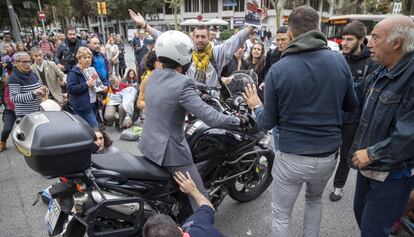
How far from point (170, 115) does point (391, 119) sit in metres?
1.48

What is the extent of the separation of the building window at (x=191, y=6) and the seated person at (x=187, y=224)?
177 feet

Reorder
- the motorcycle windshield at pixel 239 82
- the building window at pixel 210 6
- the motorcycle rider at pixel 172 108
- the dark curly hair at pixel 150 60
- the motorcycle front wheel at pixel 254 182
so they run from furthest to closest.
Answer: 1. the building window at pixel 210 6
2. the dark curly hair at pixel 150 60
3. the motorcycle front wheel at pixel 254 182
4. the motorcycle windshield at pixel 239 82
5. the motorcycle rider at pixel 172 108

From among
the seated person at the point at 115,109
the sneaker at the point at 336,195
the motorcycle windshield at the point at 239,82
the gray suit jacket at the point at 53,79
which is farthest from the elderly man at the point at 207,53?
the seated person at the point at 115,109

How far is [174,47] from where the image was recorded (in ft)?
7.18

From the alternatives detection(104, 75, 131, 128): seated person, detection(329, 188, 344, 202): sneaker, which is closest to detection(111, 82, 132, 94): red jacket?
detection(104, 75, 131, 128): seated person

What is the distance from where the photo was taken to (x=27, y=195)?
12.7 ft

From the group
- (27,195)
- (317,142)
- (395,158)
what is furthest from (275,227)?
(27,195)

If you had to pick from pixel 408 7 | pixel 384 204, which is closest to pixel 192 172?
pixel 384 204

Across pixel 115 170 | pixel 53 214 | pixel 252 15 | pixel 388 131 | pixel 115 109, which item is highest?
pixel 252 15

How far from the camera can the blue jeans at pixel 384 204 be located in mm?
2051

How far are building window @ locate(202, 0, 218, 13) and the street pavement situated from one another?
170 feet

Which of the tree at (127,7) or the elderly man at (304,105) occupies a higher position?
the tree at (127,7)

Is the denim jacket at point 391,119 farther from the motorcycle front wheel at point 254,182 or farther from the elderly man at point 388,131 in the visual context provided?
the motorcycle front wheel at point 254,182

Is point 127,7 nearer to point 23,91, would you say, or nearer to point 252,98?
point 23,91
